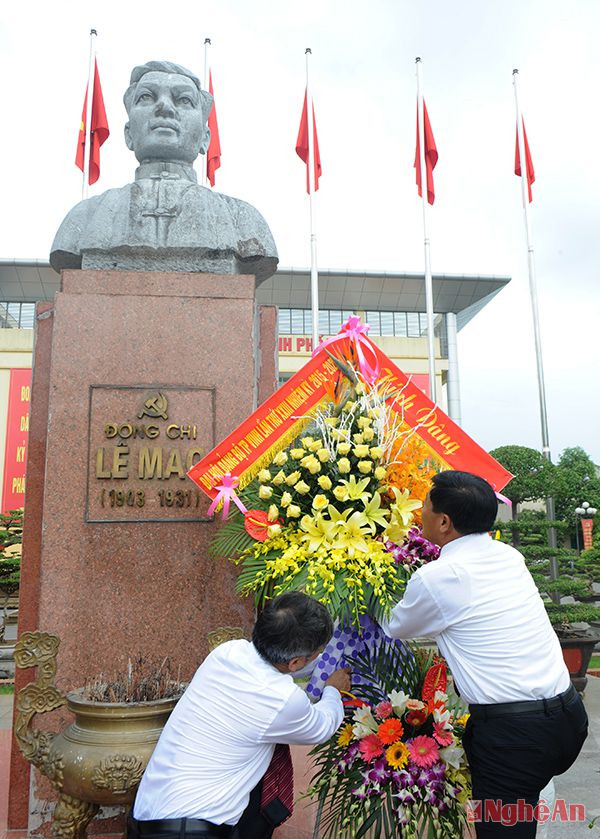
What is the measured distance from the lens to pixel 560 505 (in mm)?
26281

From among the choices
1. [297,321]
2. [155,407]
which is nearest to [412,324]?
[297,321]

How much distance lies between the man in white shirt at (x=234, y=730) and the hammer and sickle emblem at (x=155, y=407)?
1.67m

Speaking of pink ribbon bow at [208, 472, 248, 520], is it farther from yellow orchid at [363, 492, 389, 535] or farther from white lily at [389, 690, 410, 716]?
white lily at [389, 690, 410, 716]

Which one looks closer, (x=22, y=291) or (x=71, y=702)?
(x=71, y=702)

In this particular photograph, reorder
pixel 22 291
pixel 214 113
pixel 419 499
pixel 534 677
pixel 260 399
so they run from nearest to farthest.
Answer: pixel 534 677 < pixel 419 499 < pixel 260 399 < pixel 214 113 < pixel 22 291

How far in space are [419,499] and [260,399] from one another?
137cm

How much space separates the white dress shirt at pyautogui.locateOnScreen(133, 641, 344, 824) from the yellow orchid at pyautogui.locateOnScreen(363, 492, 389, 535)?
82 cm

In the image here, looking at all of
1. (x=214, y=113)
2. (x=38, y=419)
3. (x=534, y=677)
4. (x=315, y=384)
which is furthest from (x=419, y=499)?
(x=214, y=113)

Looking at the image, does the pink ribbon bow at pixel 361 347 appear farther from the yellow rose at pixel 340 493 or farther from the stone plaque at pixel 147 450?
the stone plaque at pixel 147 450

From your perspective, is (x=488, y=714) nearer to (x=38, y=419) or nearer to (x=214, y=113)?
(x=38, y=419)

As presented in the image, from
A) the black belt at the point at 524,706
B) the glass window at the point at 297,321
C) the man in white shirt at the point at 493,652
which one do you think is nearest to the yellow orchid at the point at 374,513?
the man in white shirt at the point at 493,652

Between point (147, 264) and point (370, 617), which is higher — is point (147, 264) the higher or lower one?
the higher one

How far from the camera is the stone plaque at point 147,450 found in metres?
3.45

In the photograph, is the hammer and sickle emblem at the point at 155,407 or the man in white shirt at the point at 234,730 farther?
the hammer and sickle emblem at the point at 155,407
